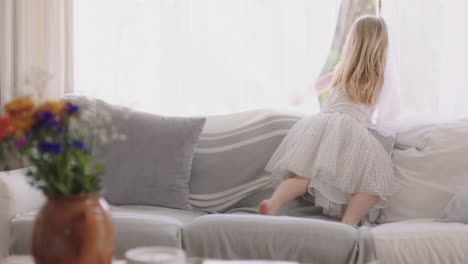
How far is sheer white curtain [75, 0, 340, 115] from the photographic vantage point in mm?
3287

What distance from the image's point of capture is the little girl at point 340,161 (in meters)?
2.59

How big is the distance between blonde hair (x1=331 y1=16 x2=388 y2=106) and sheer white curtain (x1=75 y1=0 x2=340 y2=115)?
32 centimetres

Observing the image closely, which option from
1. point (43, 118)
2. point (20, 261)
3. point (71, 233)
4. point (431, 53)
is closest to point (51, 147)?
point (43, 118)

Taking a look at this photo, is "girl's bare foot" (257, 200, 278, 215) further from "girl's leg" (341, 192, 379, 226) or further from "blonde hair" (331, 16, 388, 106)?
"blonde hair" (331, 16, 388, 106)

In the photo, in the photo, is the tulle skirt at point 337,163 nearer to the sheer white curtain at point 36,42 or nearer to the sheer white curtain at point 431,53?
the sheer white curtain at point 431,53

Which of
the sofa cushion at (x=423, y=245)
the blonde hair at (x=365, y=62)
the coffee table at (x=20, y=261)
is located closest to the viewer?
the coffee table at (x=20, y=261)

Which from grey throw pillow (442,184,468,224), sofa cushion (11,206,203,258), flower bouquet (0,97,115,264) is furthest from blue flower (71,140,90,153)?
grey throw pillow (442,184,468,224)

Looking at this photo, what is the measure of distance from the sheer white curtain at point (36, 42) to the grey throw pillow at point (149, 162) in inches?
33.3

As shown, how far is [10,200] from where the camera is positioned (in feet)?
7.55

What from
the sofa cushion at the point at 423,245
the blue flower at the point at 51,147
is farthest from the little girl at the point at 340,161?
the blue flower at the point at 51,147

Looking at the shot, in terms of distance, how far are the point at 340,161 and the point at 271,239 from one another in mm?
671

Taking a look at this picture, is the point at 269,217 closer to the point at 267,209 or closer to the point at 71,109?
the point at 267,209

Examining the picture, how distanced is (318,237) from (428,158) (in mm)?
825

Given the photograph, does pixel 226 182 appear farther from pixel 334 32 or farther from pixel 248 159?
pixel 334 32
